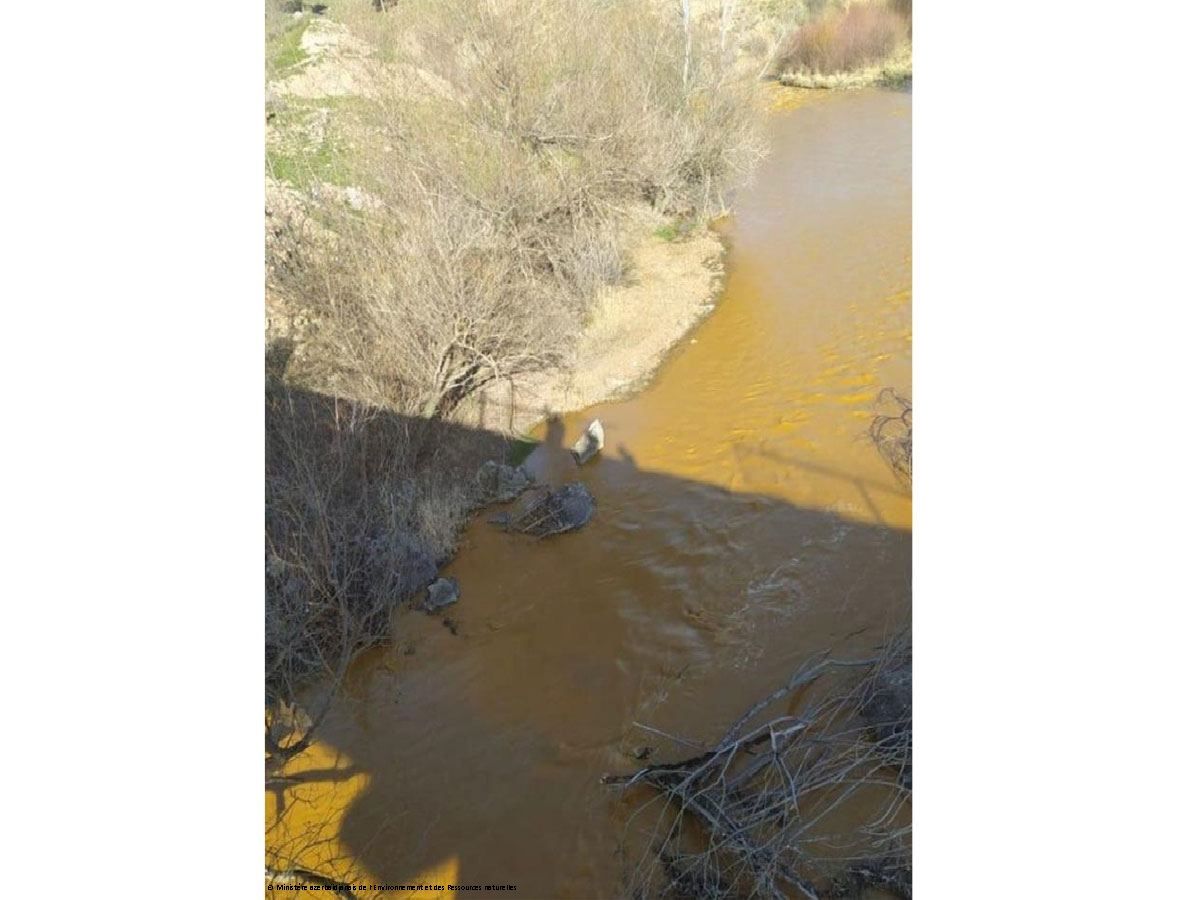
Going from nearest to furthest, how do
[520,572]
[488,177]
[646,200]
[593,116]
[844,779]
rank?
[844,779], [520,572], [488,177], [593,116], [646,200]

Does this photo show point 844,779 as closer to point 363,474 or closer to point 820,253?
point 363,474

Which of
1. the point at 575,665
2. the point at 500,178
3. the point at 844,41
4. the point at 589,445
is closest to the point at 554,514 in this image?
the point at 589,445

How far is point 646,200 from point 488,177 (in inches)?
177

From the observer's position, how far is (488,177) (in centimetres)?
1184

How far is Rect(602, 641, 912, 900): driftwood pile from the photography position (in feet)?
14.9

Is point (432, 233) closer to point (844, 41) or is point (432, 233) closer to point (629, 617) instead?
point (629, 617)

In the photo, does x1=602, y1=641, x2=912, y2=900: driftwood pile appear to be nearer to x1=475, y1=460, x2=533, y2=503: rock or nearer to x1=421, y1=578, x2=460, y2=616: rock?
x1=421, y1=578, x2=460, y2=616: rock

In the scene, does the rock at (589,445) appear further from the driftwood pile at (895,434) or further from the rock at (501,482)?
the driftwood pile at (895,434)

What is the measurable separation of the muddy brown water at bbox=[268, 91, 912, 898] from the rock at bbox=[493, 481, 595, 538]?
0.55 ft

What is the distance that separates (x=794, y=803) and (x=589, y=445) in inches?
232

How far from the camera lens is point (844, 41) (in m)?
21.7

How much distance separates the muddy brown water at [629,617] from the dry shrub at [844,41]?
1225cm
